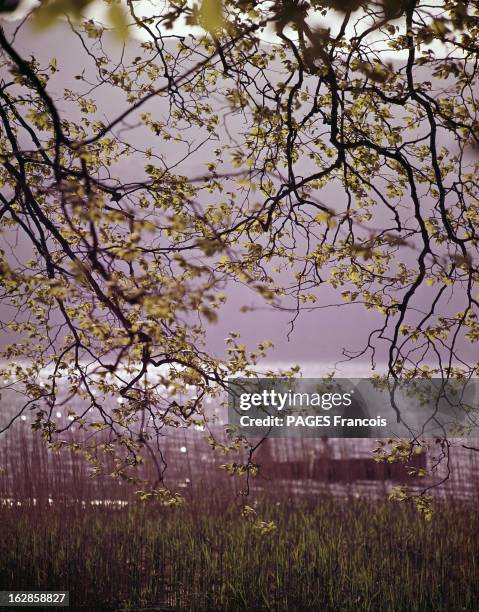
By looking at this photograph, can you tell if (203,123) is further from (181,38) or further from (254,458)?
(254,458)

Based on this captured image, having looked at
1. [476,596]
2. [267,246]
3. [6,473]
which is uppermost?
[267,246]

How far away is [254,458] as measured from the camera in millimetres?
8797

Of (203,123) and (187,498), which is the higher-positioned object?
(203,123)

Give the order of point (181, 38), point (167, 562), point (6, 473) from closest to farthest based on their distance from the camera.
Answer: point (181, 38)
point (167, 562)
point (6, 473)

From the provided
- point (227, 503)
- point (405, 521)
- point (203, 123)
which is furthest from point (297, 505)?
point (203, 123)

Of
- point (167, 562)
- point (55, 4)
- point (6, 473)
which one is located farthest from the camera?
point (6, 473)

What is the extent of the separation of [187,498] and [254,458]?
1.34 metres

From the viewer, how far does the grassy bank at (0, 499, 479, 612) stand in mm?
5520

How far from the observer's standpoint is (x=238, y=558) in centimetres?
607

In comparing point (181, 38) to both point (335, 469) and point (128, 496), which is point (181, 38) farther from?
point (335, 469)

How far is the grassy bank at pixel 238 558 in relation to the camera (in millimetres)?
5520

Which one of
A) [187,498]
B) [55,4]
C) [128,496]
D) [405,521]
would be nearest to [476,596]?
[405,521]

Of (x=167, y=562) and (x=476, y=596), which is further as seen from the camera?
(x=167, y=562)

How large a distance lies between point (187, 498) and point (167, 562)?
1551 millimetres
